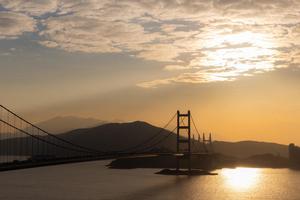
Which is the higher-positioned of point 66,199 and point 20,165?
point 20,165

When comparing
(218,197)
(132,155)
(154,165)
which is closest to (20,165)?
(218,197)

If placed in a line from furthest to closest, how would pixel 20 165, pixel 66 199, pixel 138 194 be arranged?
1. pixel 138 194
2. pixel 66 199
3. pixel 20 165

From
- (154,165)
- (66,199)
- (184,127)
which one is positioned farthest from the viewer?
(154,165)

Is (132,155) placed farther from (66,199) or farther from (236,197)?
(66,199)

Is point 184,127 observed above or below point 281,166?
above

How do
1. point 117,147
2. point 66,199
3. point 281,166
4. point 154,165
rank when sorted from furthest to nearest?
1. point 117,147
2. point 281,166
3. point 154,165
4. point 66,199

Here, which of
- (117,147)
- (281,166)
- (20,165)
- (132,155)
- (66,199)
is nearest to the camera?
(20,165)

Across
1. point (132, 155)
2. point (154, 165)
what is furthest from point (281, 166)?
point (132, 155)

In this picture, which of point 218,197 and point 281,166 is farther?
point 281,166

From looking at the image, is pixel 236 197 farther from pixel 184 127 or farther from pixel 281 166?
pixel 281 166
